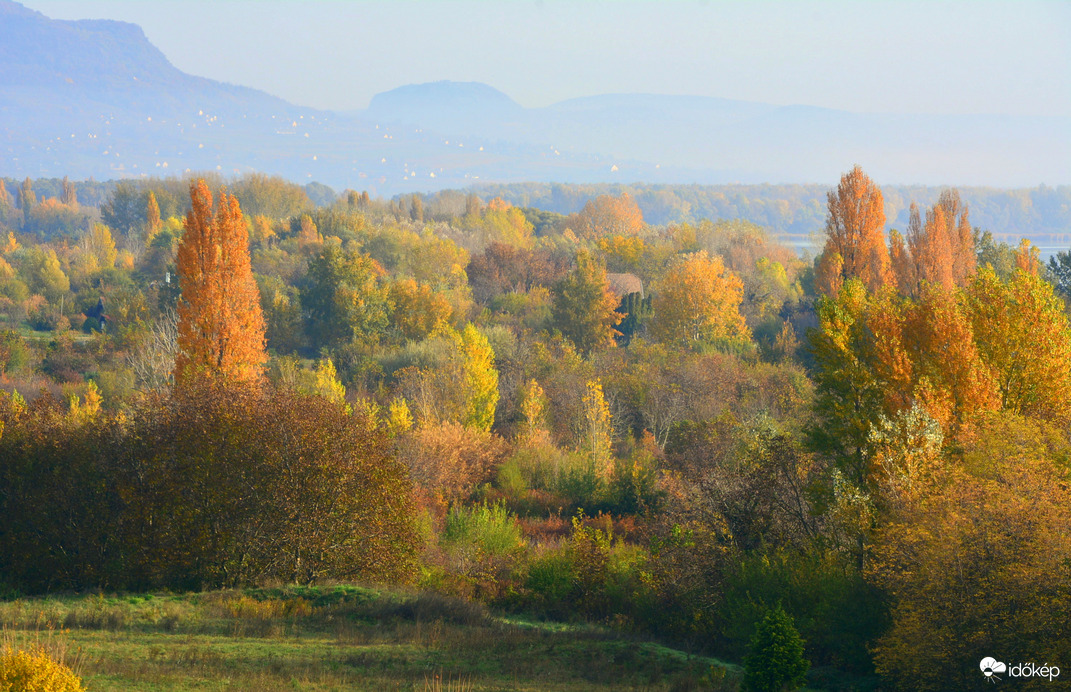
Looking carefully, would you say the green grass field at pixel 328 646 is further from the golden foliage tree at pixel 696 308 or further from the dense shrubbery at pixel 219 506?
the golden foliage tree at pixel 696 308

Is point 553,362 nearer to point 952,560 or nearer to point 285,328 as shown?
point 285,328

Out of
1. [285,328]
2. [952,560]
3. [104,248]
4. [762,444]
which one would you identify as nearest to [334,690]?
[952,560]

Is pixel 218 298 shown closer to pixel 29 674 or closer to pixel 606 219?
pixel 29 674

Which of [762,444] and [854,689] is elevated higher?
[762,444]

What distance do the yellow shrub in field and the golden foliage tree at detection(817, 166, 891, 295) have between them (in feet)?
161

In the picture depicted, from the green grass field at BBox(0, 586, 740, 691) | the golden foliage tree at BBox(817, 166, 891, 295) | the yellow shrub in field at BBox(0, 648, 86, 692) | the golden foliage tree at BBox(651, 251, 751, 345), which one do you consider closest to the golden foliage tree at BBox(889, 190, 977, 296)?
the golden foliage tree at BBox(817, 166, 891, 295)

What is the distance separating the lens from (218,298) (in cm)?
3403

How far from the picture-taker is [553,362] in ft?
171

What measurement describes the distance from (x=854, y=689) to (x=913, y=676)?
1177 millimetres

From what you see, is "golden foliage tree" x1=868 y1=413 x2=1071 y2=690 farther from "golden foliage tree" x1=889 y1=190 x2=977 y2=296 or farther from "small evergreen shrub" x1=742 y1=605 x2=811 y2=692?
"golden foliage tree" x1=889 y1=190 x2=977 y2=296

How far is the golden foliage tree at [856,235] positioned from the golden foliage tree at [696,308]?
8.68 meters

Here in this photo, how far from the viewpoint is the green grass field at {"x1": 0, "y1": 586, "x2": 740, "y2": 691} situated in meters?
13.0

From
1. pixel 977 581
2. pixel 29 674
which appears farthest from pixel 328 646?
pixel 977 581

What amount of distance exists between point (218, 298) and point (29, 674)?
26.4 metres
